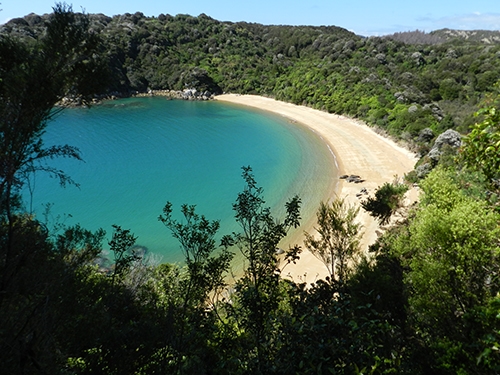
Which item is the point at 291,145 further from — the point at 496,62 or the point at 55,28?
the point at 496,62

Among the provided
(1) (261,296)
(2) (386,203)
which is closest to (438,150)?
(2) (386,203)

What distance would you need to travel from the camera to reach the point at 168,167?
125 ft

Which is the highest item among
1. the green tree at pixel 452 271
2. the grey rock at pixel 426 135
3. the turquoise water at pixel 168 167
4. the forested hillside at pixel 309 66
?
the forested hillside at pixel 309 66

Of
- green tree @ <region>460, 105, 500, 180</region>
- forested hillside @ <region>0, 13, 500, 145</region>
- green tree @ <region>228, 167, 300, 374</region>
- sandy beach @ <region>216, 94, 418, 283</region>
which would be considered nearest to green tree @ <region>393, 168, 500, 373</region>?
sandy beach @ <region>216, 94, 418, 283</region>

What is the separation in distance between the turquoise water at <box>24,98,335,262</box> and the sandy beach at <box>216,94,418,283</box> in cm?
230

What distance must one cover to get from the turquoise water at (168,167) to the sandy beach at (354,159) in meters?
2.30

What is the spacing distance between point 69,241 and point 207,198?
63.6ft

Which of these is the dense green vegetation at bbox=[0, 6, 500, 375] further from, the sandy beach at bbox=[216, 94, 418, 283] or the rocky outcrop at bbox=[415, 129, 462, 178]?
the rocky outcrop at bbox=[415, 129, 462, 178]

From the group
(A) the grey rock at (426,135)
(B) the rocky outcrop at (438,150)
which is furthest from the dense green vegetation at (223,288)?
(A) the grey rock at (426,135)

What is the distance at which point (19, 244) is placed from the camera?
9.22m

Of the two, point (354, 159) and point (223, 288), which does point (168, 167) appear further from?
point (223, 288)

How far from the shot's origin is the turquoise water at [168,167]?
26.7m

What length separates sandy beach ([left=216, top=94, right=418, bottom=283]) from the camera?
774 inches

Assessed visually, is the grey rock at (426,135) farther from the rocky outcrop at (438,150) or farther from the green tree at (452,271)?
the green tree at (452,271)
